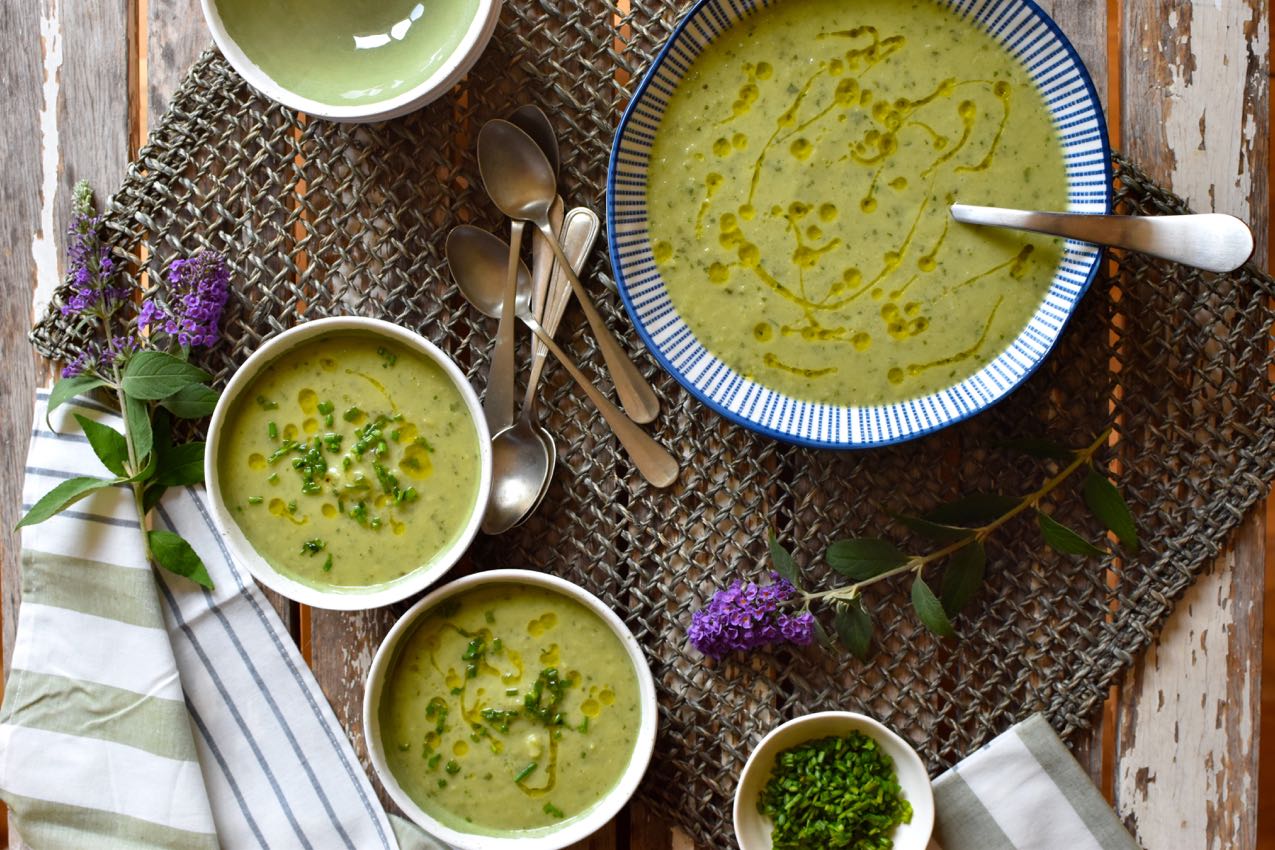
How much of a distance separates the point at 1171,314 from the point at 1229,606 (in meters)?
0.40

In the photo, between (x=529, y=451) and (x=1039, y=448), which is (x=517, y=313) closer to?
(x=529, y=451)

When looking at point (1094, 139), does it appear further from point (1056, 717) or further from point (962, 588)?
point (1056, 717)

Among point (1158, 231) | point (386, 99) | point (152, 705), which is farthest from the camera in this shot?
point (152, 705)

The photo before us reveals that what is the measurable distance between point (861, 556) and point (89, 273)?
114 centimetres

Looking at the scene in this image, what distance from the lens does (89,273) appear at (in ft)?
5.17

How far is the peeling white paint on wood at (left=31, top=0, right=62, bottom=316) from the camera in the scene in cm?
163

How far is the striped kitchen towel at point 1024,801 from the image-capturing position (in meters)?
1.49

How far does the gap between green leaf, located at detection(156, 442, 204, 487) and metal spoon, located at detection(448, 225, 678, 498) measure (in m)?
0.41

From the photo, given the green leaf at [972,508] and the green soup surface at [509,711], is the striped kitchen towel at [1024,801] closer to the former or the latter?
the green leaf at [972,508]

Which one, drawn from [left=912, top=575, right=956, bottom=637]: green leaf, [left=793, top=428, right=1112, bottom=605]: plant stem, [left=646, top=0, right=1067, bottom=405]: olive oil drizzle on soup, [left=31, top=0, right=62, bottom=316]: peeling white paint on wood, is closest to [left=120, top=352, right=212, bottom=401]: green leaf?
[left=31, top=0, right=62, bottom=316]: peeling white paint on wood

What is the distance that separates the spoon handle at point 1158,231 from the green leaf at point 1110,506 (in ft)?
0.98

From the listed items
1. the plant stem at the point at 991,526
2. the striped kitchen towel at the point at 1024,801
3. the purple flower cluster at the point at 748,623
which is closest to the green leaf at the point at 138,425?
the purple flower cluster at the point at 748,623

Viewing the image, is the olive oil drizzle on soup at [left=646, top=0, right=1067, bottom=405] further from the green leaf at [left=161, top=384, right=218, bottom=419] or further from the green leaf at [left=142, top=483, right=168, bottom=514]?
the green leaf at [left=142, top=483, right=168, bottom=514]

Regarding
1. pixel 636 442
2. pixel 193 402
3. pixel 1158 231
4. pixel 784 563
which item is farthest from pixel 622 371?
pixel 1158 231
